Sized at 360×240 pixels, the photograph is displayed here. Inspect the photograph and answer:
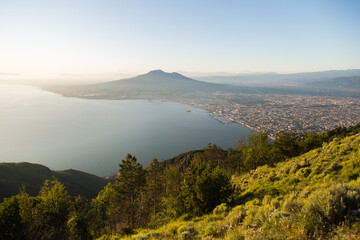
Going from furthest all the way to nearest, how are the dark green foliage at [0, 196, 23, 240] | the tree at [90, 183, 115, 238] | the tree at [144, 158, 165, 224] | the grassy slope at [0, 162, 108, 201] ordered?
the grassy slope at [0, 162, 108, 201] → the tree at [144, 158, 165, 224] → the tree at [90, 183, 115, 238] → the dark green foliage at [0, 196, 23, 240]

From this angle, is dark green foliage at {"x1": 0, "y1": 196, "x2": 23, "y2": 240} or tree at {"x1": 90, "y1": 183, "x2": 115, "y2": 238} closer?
dark green foliage at {"x1": 0, "y1": 196, "x2": 23, "y2": 240}

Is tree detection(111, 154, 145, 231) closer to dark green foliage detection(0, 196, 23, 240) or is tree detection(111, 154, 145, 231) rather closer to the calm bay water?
dark green foliage detection(0, 196, 23, 240)

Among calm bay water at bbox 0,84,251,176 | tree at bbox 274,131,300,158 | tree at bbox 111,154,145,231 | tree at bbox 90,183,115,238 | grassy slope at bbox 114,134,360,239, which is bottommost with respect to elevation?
calm bay water at bbox 0,84,251,176

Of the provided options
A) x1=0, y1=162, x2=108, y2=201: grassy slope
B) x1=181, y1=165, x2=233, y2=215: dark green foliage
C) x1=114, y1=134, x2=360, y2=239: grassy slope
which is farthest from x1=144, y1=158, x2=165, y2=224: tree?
x1=0, y1=162, x2=108, y2=201: grassy slope

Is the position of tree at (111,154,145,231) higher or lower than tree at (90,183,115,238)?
higher

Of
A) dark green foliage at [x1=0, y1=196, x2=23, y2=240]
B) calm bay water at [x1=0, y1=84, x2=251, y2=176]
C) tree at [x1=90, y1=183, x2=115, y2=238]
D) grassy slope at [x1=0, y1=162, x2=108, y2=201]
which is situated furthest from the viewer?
calm bay water at [x1=0, y1=84, x2=251, y2=176]

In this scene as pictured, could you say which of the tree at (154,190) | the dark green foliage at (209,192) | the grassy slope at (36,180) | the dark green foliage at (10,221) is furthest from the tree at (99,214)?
the grassy slope at (36,180)

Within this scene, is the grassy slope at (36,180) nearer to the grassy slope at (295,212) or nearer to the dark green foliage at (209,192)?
the dark green foliage at (209,192)

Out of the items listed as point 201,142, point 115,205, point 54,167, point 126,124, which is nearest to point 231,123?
point 201,142
